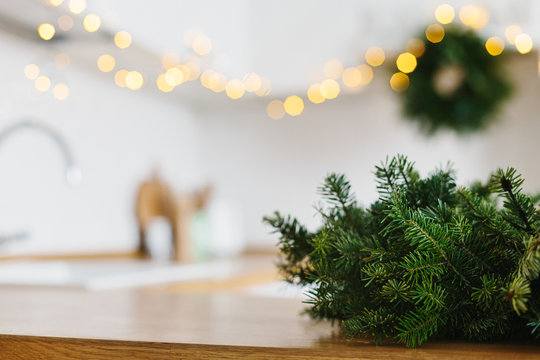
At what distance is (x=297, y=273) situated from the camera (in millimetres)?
538

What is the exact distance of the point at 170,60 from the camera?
195 centimetres

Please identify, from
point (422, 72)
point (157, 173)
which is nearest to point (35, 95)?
point (157, 173)

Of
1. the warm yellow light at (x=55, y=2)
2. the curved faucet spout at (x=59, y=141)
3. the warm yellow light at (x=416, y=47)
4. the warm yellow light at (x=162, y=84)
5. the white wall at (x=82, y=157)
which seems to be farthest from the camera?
the warm yellow light at (x=162, y=84)

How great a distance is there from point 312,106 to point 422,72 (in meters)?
0.69

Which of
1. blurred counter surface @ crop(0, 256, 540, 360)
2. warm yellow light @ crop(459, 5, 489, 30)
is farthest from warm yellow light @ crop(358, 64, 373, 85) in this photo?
blurred counter surface @ crop(0, 256, 540, 360)

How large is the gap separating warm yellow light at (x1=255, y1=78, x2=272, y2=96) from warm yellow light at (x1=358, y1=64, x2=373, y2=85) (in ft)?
1.24

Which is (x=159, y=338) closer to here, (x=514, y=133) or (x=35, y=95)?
(x=35, y=95)

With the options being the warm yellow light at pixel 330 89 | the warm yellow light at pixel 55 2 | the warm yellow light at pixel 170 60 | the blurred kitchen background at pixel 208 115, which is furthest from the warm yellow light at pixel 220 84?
the warm yellow light at pixel 55 2

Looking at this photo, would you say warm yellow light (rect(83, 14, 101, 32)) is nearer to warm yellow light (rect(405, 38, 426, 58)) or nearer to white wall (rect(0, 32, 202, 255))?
white wall (rect(0, 32, 202, 255))

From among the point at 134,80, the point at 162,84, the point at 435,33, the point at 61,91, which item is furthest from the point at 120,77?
the point at 435,33

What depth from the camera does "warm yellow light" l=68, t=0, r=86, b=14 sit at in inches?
58.2

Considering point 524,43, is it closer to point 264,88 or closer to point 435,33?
point 435,33

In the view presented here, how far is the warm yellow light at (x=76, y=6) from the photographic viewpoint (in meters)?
1.48

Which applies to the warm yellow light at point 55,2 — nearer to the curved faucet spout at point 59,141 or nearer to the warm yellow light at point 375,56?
the curved faucet spout at point 59,141
